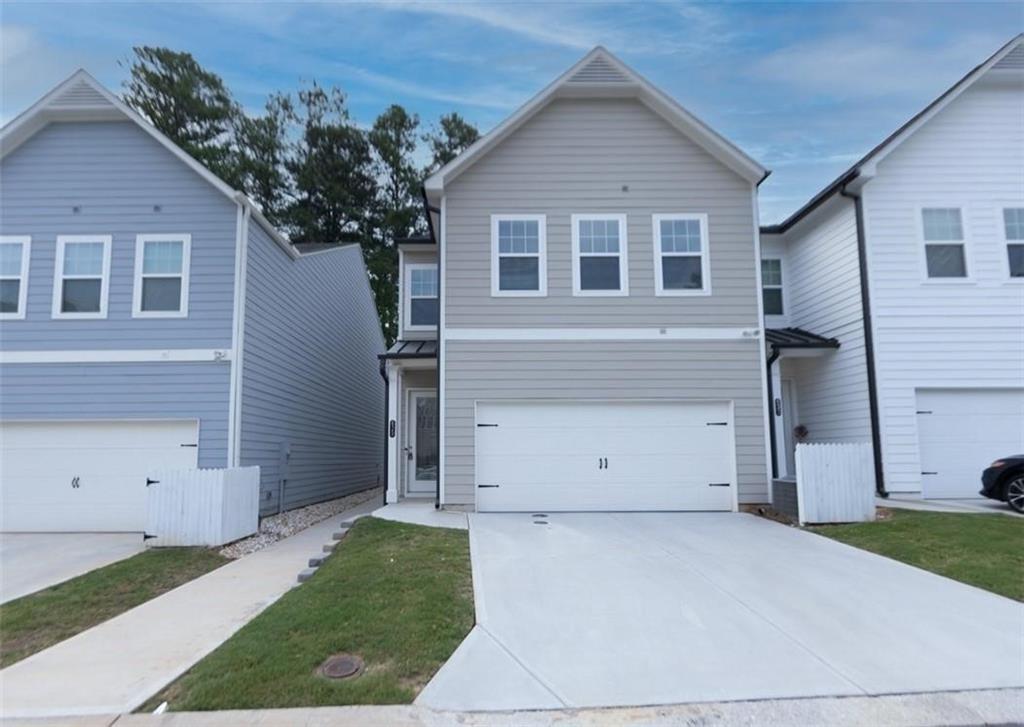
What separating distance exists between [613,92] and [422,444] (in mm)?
7828

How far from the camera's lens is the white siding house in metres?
10.8

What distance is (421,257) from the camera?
44.4 ft

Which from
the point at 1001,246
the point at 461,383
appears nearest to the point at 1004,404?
the point at 1001,246

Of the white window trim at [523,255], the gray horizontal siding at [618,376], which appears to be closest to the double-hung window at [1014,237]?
the gray horizontal siding at [618,376]

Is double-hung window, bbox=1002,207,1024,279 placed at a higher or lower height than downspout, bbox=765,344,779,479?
higher

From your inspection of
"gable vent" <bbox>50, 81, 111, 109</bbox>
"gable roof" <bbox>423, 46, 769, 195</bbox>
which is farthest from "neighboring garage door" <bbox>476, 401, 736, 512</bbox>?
"gable vent" <bbox>50, 81, 111, 109</bbox>

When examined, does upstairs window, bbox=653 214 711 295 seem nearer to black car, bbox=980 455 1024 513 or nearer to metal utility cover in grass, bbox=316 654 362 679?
black car, bbox=980 455 1024 513

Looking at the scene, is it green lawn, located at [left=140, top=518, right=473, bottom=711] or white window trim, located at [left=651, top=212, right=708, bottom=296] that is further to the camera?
white window trim, located at [left=651, top=212, right=708, bottom=296]

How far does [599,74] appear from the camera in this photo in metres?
11.0

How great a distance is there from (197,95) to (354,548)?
22.4 meters

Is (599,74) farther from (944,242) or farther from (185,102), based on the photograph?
(185,102)

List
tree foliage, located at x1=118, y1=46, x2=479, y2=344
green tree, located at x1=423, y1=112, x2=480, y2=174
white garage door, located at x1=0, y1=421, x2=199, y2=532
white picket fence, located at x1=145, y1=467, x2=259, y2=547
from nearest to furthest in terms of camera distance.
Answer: white picket fence, located at x1=145, y1=467, x2=259, y2=547, white garage door, located at x1=0, y1=421, x2=199, y2=532, tree foliage, located at x1=118, y1=46, x2=479, y2=344, green tree, located at x1=423, y1=112, x2=480, y2=174

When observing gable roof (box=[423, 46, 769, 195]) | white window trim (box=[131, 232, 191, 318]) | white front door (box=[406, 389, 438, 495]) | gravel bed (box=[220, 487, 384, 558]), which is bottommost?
gravel bed (box=[220, 487, 384, 558])

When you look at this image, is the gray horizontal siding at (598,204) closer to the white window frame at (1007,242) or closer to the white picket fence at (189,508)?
the white picket fence at (189,508)
